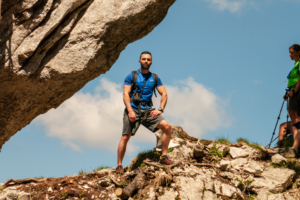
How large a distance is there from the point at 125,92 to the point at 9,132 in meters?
4.10

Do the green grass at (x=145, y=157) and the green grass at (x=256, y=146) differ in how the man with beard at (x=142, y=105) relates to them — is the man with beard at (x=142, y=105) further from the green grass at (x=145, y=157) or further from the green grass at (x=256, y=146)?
the green grass at (x=256, y=146)

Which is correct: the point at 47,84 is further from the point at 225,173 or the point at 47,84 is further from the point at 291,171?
the point at 291,171

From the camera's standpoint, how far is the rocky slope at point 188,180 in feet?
29.2

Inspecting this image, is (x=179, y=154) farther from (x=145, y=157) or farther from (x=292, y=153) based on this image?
(x=292, y=153)

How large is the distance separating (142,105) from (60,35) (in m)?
3.08

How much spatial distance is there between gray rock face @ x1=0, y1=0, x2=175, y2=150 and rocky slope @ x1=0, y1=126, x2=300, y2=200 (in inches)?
122

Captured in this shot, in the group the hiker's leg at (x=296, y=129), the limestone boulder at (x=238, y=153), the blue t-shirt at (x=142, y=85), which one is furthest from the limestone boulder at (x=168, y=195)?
the hiker's leg at (x=296, y=129)

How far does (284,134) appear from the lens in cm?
1286

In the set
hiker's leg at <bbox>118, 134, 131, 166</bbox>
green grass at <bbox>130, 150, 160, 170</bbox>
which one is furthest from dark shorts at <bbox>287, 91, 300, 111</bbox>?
hiker's leg at <bbox>118, 134, 131, 166</bbox>

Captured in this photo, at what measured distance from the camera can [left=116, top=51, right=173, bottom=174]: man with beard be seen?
918 cm

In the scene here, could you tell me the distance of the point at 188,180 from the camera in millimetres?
9305

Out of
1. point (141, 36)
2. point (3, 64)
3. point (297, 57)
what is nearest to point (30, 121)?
point (3, 64)

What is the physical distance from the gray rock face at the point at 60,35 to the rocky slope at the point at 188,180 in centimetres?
309

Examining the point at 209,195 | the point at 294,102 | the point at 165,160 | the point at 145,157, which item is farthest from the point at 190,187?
the point at 294,102
